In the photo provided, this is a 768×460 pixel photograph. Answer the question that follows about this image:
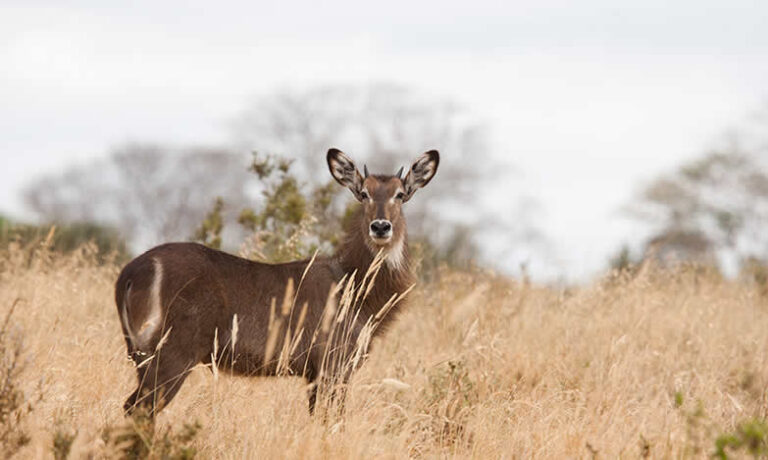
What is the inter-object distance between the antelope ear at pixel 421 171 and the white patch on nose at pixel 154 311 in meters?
2.28

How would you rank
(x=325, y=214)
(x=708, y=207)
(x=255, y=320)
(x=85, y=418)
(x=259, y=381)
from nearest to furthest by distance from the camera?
(x=85, y=418)
(x=255, y=320)
(x=259, y=381)
(x=325, y=214)
(x=708, y=207)

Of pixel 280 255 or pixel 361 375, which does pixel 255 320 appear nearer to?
pixel 361 375

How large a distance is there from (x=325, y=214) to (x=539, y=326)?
3.77 metres

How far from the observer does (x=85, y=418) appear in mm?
5227

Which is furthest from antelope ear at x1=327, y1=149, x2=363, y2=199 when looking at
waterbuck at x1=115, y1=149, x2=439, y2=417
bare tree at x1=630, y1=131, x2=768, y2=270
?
bare tree at x1=630, y1=131, x2=768, y2=270

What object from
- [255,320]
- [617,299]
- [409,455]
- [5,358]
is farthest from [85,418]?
[617,299]

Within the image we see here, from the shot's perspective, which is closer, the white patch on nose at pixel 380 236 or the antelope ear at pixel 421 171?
the white patch on nose at pixel 380 236

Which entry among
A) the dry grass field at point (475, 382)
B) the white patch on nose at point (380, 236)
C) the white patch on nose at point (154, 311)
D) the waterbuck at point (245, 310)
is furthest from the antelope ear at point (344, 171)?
the white patch on nose at point (154, 311)

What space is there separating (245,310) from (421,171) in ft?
6.83

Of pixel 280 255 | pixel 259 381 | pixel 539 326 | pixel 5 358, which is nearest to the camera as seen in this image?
pixel 5 358

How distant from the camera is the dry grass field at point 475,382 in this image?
500 cm

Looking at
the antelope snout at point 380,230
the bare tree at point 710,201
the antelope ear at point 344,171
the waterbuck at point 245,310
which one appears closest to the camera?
the waterbuck at point 245,310

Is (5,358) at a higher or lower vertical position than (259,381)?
higher

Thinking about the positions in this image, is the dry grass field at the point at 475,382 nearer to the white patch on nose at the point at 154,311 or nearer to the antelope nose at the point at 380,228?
the white patch on nose at the point at 154,311
